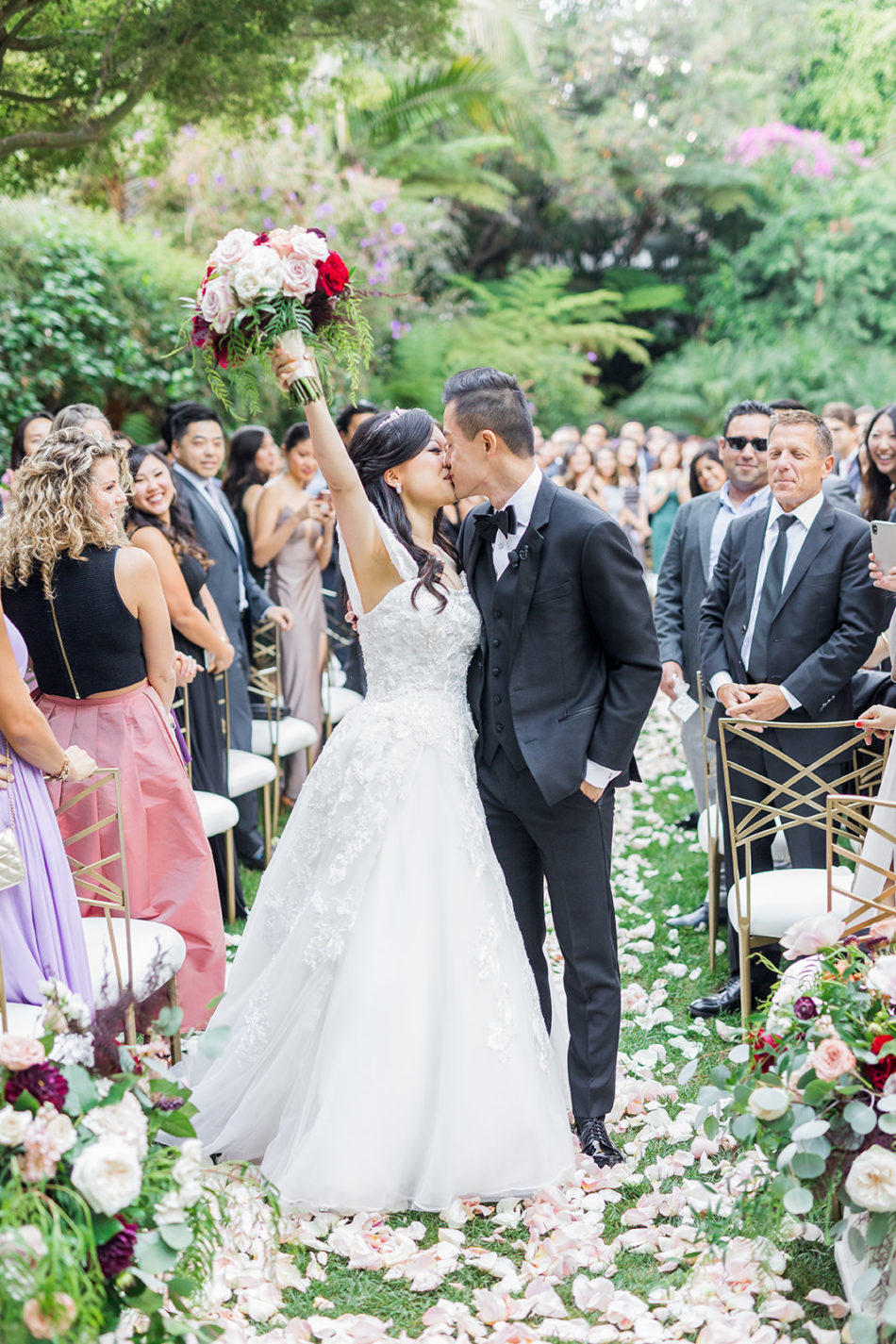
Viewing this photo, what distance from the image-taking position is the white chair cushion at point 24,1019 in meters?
2.71

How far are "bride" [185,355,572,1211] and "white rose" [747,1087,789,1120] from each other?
0.97 m

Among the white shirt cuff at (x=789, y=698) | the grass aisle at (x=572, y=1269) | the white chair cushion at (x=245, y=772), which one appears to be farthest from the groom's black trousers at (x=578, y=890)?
the white chair cushion at (x=245, y=772)

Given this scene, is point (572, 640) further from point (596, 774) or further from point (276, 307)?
point (276, 307)

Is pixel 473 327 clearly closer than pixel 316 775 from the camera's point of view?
No

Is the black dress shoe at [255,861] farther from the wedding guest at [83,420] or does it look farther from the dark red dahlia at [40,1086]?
the dark red dahlia at [40,1086]

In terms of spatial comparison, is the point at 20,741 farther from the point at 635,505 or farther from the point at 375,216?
the point at 375,216

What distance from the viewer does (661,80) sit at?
65.7 feet

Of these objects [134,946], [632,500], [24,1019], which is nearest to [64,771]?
[134,946]

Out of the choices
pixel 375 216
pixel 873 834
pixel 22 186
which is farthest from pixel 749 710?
pixel 375 216

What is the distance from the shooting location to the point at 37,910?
3117 mm

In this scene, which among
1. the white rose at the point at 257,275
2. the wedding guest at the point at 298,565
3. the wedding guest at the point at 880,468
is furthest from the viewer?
the wedding guest at the point at 298,565

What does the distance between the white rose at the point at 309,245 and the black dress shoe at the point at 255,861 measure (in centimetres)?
364

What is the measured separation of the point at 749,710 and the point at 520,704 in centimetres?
129

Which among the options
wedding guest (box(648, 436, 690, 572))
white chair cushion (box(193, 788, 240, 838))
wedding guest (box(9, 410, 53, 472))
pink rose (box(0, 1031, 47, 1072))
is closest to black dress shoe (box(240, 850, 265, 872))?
white chair cushion (box(193, 788, 240, 838))
